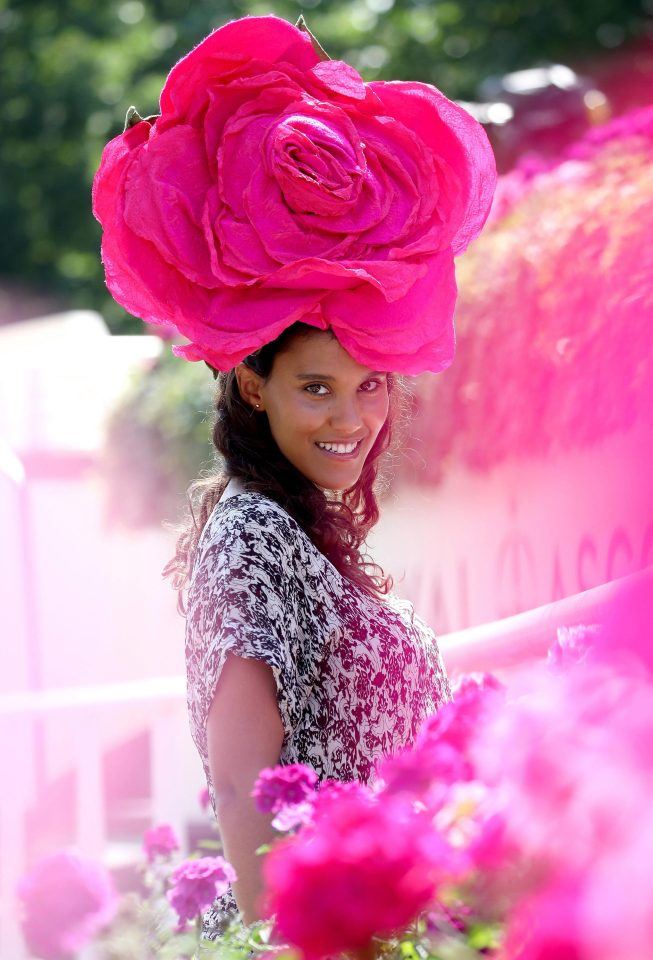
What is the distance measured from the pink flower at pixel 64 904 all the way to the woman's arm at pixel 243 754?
557 millimetres

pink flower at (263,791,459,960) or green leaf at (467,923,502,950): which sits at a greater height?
A: pink flower at (263,791,459,960)

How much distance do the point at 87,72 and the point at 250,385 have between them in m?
17.6

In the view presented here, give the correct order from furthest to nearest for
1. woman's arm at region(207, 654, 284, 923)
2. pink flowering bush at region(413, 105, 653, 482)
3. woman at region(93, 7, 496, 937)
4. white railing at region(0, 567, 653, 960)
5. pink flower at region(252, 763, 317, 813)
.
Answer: white railing at region(0, 567, 653, 960) → pink flowering bush at region(413, 105, 653, 482) → woman at region(93, 7, 496, 937) → woman's arm at region(207, 654, 284, 923) → pink flower at region(252, 763, 317, 813)

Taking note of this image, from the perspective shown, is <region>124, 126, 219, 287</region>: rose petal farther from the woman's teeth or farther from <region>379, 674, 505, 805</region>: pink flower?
<region>379, 674, 505, 805</region>: pink flower

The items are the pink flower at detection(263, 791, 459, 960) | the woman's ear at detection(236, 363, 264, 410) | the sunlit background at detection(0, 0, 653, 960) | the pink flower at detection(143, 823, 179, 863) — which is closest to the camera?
the pink flower at detection(263, 791, 459, 960)

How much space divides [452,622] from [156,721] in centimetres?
106

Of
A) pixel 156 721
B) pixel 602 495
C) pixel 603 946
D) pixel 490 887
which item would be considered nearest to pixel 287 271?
pixel 490 887

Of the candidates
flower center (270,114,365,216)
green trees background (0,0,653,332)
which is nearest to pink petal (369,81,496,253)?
flower center (270,114,365,216)

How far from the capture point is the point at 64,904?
82.6 inches

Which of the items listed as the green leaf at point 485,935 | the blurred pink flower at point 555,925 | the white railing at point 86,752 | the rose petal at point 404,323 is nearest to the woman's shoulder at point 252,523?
the rose petal at point 404,323

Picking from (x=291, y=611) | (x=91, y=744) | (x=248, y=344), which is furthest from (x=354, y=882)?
(x=91, y=744)

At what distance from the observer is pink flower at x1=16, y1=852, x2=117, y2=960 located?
2.07 m

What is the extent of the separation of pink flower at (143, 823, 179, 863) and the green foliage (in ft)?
9.34

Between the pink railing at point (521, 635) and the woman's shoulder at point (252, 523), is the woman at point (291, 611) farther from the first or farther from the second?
the pink railing at point (521, 635)
